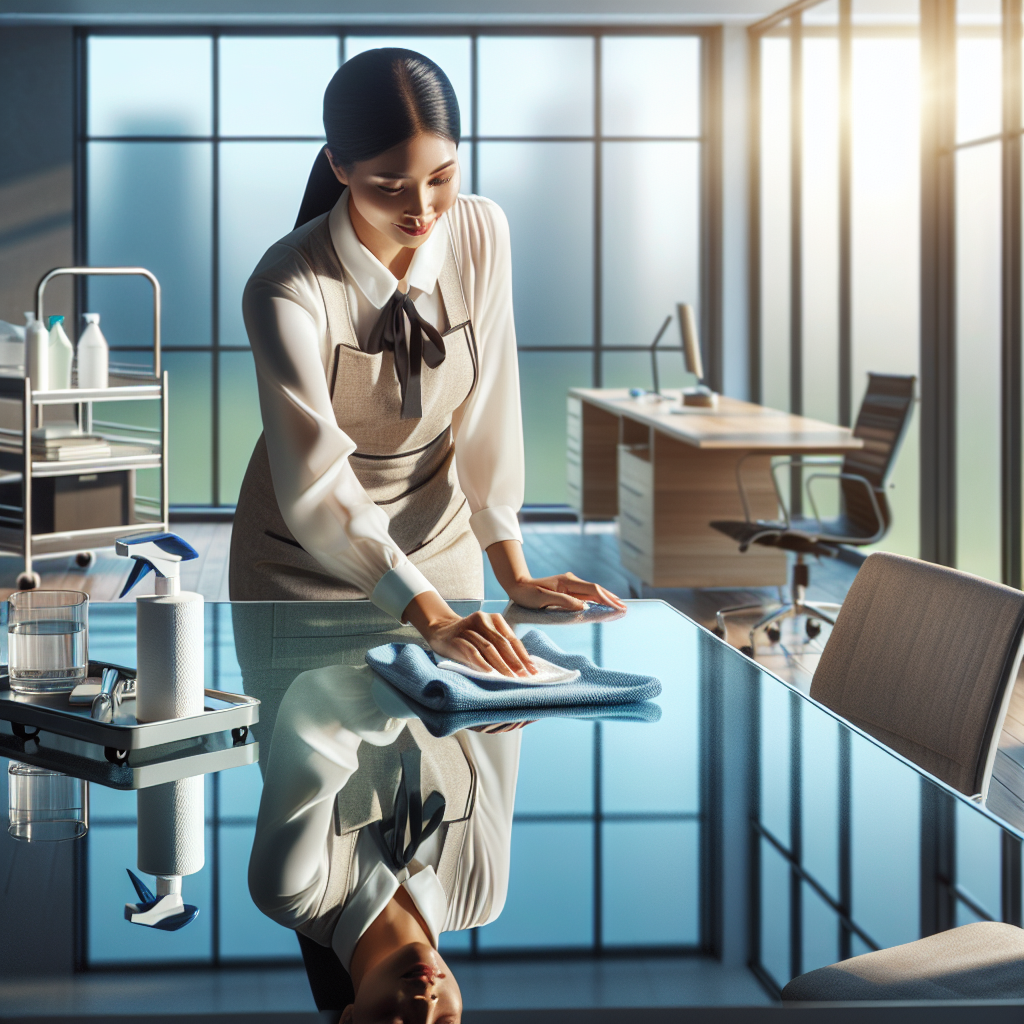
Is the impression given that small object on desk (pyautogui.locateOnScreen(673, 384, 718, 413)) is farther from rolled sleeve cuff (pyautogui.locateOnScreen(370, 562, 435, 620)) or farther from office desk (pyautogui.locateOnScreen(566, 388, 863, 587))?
rolled sleeve cuff (pyautogui.locateOnScreen(370, 562, 435, 620))

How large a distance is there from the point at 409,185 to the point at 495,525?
1.63 feet

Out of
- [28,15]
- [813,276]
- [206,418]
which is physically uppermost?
[28,15]

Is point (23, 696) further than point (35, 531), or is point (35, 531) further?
point (35, 531)

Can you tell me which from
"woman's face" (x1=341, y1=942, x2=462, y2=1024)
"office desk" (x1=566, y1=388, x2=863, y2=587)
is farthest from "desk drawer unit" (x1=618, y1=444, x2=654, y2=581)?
"woman's face" (x1=341, y1=942, x2=462, y2=1024)

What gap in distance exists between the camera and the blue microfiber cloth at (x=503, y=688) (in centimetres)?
121

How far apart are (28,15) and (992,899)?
26.8 ft

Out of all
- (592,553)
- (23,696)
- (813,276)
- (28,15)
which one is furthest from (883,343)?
(23,696)

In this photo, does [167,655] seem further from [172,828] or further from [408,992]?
→ [408,992]

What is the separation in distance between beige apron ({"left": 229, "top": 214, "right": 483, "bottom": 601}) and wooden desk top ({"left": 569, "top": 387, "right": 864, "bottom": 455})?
301 cm

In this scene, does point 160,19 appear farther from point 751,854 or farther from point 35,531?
point 751,854

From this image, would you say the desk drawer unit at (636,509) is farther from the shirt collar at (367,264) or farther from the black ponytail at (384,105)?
the black ponytail at (384,105)

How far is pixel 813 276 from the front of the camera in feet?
24.7

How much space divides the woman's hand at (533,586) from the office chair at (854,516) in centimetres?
300

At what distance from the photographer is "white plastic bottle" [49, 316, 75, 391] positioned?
5.52 meters
